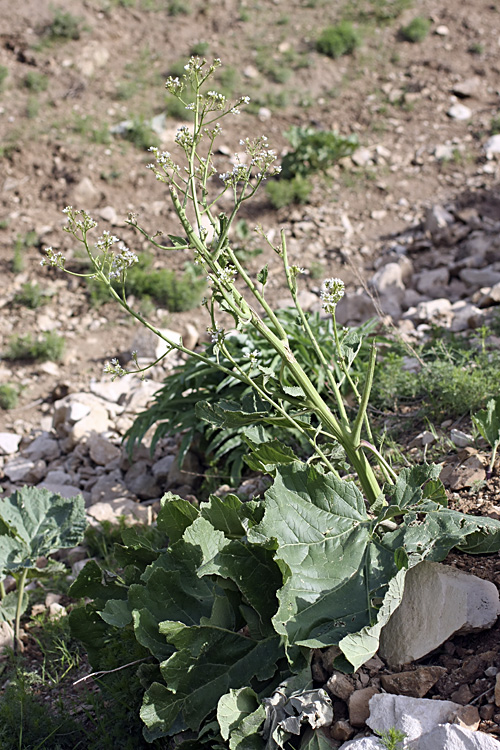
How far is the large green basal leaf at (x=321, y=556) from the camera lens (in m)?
2.03

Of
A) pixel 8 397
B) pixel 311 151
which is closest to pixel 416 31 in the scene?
pixel 311 151

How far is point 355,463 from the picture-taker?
7.86ft

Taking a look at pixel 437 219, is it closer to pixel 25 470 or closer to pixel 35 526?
pixel 25 470

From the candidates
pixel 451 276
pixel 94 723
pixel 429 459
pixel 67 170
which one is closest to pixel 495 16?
pixel 451 276

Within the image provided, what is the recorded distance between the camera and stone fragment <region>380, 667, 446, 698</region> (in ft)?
6.59

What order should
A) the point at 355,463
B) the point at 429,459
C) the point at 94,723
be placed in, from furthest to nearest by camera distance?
1. the point at 429,459
2. the point at 94,723
3. the point at 355,463

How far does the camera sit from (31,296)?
20.4 ft

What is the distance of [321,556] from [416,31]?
8.71 meters

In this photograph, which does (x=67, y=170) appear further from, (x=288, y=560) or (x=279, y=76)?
(x=288, y=560)

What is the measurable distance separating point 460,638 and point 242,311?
1.27 m

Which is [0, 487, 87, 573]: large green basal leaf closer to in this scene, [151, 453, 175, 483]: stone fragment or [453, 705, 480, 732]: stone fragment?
[151, 453, 175, 483]: stone fragment

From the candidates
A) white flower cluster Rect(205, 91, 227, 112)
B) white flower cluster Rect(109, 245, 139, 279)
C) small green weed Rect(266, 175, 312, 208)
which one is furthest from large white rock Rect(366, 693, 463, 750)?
small green weed Rect(266, 175, 312, 208)

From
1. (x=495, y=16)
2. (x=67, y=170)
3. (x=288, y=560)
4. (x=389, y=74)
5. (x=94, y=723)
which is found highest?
(x=495, y=16)

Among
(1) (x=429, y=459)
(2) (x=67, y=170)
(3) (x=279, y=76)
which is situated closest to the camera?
(1) (x=429, y=459)
